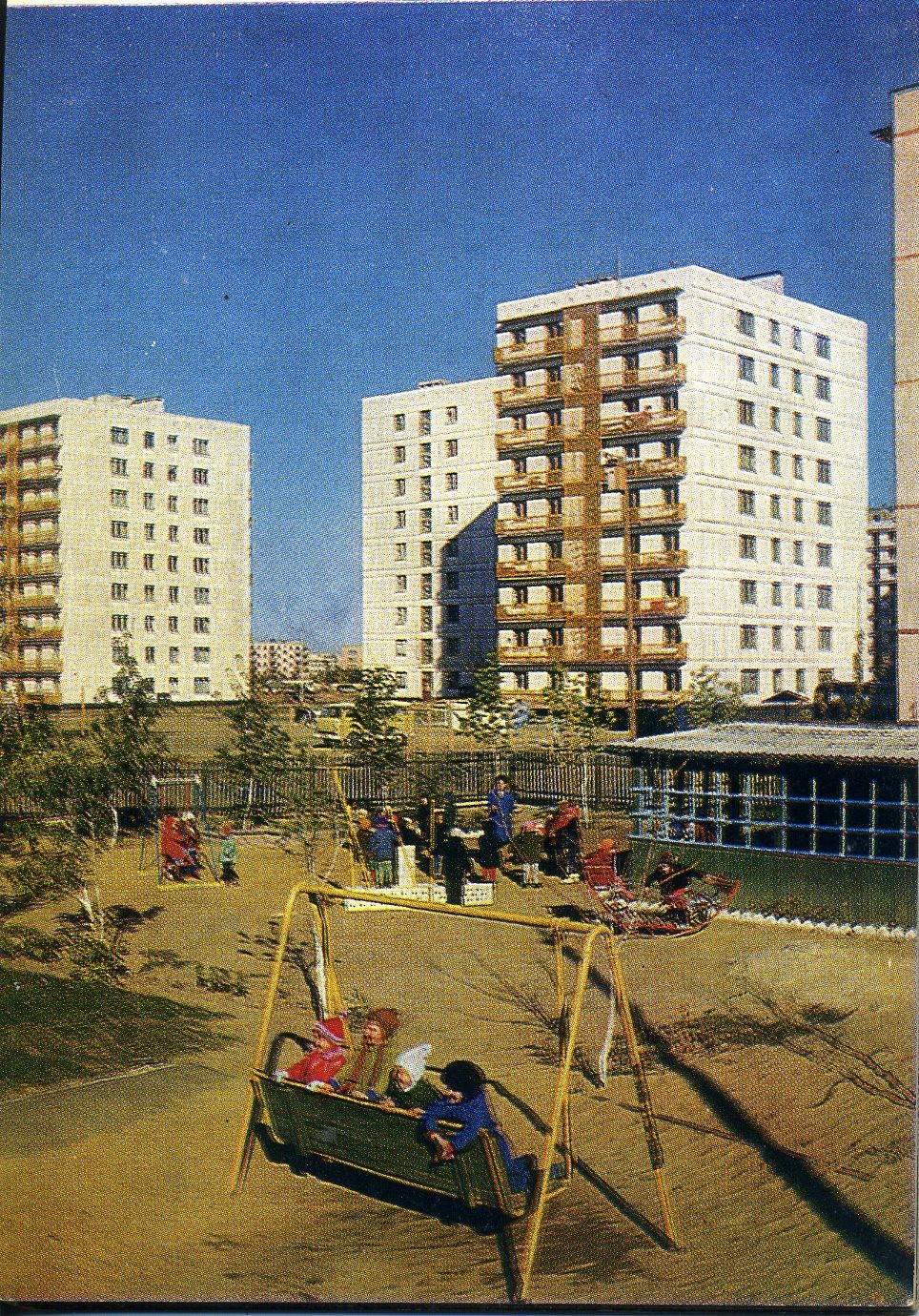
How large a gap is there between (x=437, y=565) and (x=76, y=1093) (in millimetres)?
3493

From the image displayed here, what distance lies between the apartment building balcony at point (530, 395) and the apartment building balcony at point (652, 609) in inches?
49.0

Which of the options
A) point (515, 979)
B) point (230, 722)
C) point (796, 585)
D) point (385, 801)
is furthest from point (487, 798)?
point (796, 585)

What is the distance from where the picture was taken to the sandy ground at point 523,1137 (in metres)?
4.89

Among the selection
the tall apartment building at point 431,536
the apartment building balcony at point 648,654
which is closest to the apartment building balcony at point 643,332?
the tall apartment building at point 431,536

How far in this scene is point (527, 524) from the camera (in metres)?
6.26

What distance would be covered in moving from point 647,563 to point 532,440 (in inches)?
38.6

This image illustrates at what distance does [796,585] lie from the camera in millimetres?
6305

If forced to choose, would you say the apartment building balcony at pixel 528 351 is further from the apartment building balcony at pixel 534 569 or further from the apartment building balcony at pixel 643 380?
the apartment building balcony at pixel 534 569

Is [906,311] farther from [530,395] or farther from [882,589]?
[530,395]

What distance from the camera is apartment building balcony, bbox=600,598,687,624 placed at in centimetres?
619

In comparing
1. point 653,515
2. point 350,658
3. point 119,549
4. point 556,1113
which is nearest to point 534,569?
point 653,515

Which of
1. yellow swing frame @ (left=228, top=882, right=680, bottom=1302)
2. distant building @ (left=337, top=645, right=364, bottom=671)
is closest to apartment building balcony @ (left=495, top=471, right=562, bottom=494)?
distant building @ (left=337, top=645, right=364, bottom=671)

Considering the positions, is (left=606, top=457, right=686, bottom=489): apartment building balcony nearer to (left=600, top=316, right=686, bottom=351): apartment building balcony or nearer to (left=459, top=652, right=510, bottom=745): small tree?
(left=600, top=316, right=686, bottom=351): apartment building balcony

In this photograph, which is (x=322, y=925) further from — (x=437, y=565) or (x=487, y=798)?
(x=437, y=565)
